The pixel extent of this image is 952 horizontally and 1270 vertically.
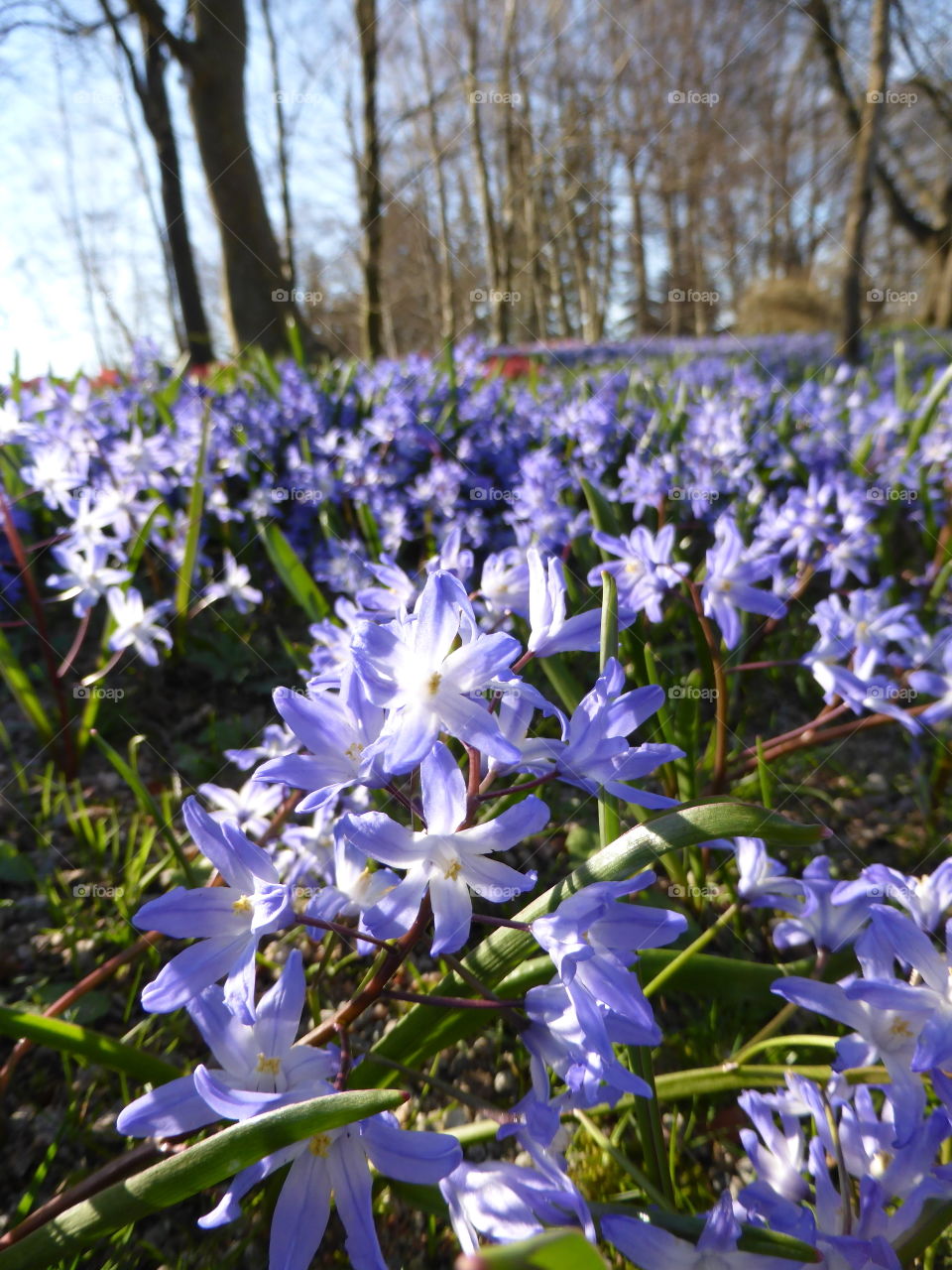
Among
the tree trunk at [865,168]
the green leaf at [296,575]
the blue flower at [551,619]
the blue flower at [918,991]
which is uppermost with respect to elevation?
the tree trunk at [865,168]

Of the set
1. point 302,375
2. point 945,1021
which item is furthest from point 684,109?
point 945,1021

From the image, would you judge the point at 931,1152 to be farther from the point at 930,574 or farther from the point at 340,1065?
the point at 930,574

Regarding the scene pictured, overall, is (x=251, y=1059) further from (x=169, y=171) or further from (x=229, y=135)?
(x=169, y=171)

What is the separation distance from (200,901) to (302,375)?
3725mm

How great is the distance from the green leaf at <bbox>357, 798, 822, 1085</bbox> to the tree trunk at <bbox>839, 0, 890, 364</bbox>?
7.41m

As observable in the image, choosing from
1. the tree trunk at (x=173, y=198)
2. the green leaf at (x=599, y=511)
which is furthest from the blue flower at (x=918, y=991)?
the tree trunk at (x=173, y=198)

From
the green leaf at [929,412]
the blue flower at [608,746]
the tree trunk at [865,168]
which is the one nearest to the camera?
the blue flower at [608,746]

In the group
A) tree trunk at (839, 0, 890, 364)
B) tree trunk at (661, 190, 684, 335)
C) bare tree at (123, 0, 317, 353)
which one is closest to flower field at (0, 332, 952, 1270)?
tree trunk at (839, 0, 890, 364)

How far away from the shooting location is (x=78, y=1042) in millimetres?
1035

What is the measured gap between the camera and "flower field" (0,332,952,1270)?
0.76m

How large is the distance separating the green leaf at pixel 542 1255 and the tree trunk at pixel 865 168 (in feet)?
25.8

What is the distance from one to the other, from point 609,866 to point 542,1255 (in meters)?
0.40

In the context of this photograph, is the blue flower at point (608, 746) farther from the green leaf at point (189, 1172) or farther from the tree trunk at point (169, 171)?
the tree trunk at point (169, 171)

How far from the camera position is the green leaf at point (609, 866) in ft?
2.79
